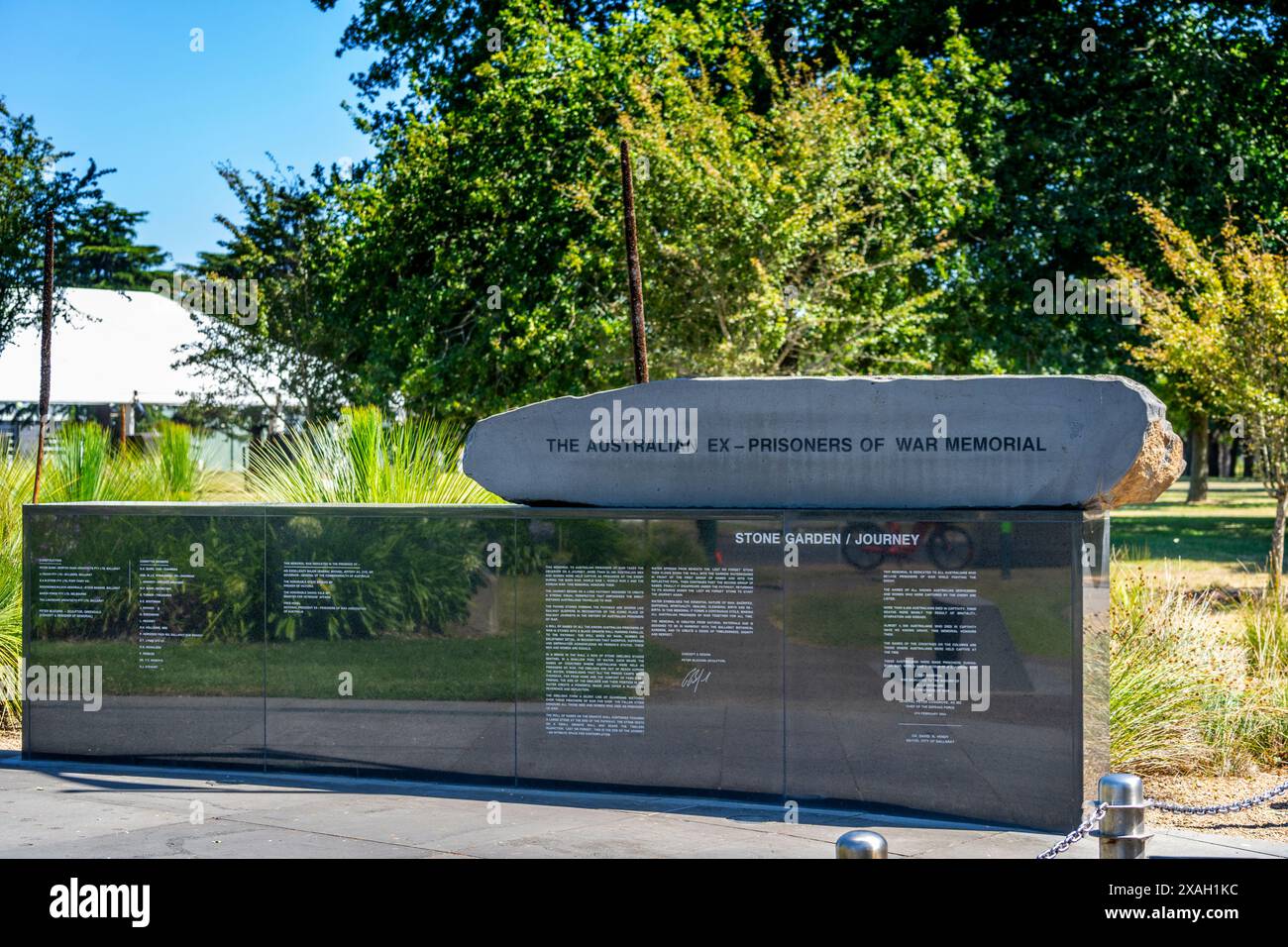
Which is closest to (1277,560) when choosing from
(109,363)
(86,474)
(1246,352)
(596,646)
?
(1246,352)

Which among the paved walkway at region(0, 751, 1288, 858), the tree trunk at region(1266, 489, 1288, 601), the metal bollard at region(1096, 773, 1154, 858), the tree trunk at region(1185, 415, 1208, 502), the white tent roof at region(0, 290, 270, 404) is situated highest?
the white tent roof at region(0, 290, 270, 404)

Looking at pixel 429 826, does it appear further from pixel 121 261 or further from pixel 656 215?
pixel 121 261

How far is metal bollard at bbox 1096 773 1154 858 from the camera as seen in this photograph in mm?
4535

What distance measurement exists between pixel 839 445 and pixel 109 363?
27799mm

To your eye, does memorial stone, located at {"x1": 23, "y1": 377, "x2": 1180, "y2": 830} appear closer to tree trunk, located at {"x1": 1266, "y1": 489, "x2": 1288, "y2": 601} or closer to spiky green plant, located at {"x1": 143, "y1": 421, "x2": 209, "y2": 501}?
tree trunk, located at {"x1": 1266, "y1": 489, "x2": 1288, "y2": 601}

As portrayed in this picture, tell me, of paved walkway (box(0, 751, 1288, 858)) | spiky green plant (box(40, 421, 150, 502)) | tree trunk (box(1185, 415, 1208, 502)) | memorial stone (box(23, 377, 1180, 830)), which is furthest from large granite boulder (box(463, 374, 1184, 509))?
tree trunk (box(1185, 415, 1208, 502))

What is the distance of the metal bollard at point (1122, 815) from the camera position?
14.9 feet

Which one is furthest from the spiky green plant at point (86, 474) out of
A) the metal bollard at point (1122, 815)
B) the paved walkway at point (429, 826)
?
the metal bollard at point (1122, 815)

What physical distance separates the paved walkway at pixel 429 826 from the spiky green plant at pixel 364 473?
10.1ft

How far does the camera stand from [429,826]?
7.34 m

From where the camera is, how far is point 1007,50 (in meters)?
22.7
